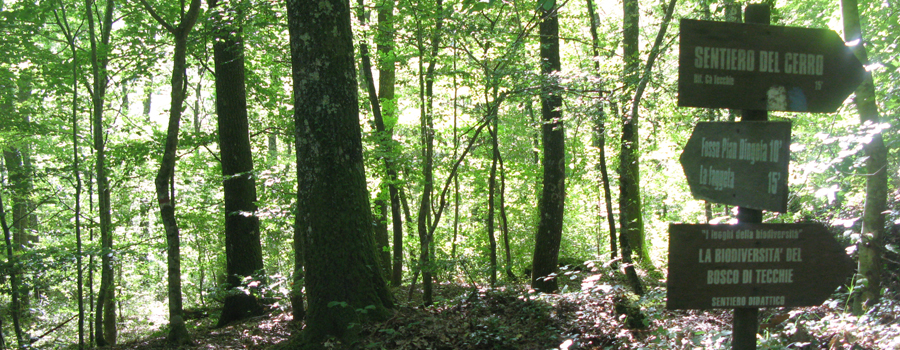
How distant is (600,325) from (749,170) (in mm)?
3017

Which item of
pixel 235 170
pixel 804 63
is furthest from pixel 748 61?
pixel 235 170

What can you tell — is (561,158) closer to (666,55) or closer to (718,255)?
(666,55)

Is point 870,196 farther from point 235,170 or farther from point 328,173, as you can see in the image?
point 235,170

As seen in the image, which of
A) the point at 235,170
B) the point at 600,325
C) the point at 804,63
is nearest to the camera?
the point at 804,63

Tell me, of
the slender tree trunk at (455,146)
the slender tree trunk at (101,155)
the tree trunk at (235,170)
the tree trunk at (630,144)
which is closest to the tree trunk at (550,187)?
the tree trunk at (630,144)

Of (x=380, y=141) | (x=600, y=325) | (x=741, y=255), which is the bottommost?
(x=600, y=325)

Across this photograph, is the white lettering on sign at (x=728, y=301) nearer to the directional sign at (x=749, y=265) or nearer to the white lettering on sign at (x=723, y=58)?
the directional sign at (x=749, y=265)

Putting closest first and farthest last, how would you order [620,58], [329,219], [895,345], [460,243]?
[895,345] < [329,219] < [620,58] < [460,243]

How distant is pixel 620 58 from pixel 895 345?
4977mm

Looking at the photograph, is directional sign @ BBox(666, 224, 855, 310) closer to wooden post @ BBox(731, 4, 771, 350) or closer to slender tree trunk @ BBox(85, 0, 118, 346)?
wooden post @ BBox(731, 4, 771, 350)

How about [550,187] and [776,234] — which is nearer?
[776,234]

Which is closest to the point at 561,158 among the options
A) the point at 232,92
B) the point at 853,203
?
the point at 853,203

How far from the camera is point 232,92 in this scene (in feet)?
28.1

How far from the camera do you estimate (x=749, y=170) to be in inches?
94.6
